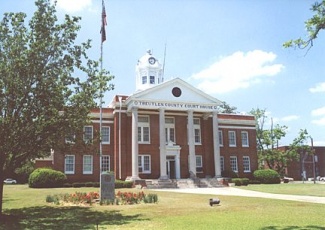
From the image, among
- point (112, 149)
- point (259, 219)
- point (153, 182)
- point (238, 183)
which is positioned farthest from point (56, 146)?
point (238, 183)

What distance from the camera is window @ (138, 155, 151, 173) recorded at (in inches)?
1724

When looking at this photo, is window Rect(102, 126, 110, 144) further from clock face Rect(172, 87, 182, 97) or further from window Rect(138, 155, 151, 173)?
clock face Rect(172, 87, 182, 97)

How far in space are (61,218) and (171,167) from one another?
30113 millimetres

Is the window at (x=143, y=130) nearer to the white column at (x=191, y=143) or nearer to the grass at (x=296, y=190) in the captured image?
the white column at (x=191, y=143)

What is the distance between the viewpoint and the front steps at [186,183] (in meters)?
39.0

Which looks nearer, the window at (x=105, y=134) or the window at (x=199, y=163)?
the window at (x=105, y=134)

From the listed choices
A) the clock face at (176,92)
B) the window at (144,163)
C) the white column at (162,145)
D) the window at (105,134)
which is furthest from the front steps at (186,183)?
the clock face at (176,92)

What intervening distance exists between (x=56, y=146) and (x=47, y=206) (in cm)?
546

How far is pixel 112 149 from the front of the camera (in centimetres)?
4412

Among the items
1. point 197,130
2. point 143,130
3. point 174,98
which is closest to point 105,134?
point 143,130

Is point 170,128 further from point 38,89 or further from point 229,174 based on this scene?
point 38,89

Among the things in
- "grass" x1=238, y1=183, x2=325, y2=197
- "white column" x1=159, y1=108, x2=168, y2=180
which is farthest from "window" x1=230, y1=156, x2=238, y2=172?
"grass" x1=238, y1=183, x2=325, y2=197

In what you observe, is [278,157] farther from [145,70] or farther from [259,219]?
[259,219]

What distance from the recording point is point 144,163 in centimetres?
4422
